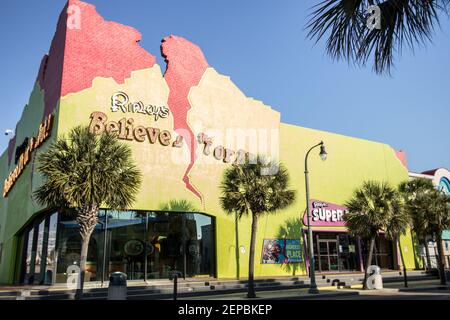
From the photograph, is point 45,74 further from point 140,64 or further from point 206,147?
point 206,147

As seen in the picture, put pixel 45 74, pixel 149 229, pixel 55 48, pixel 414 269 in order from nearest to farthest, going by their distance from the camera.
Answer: pixel 149 229 → pixel 55 48 → pixel 45 74 → pixel 414 269

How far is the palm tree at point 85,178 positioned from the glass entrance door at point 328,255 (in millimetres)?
18704

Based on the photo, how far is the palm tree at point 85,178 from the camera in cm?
1591

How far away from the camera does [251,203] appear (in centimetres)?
1962

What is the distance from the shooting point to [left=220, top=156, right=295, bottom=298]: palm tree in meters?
19.5

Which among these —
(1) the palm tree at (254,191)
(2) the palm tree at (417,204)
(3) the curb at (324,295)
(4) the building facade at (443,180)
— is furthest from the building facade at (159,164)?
(4) the building facade at (443,180)

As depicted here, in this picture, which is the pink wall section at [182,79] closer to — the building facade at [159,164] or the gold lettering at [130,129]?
the building facade at [159,164]

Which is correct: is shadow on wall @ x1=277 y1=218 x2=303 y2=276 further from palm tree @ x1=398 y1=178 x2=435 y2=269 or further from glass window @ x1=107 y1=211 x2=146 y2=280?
glass window @ x1=107 y1=211 x2=146 y2=280

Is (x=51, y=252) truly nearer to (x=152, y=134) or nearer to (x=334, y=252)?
(x=152, y=134)

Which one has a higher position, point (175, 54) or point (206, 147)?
Result: point (175, 54)

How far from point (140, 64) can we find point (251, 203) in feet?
38.5

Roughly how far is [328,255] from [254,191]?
14.6 meters
